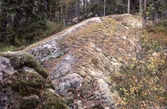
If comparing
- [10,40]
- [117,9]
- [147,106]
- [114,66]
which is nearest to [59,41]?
[114,66]

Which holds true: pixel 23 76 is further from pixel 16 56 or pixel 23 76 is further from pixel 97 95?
pixel 97 95

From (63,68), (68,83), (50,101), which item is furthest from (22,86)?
(63,68)

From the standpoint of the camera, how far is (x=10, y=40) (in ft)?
60.6

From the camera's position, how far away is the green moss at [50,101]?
5.78 metres

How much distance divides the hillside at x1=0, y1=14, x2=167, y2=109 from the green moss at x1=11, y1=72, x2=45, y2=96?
4.53 ft

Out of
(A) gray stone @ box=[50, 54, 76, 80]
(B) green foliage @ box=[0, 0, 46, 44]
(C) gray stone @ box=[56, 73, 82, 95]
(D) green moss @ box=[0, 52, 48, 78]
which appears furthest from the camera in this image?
(B) green foliage @ box=[0, 0, 46, 44]

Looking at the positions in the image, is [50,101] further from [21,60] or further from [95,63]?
[95,63]

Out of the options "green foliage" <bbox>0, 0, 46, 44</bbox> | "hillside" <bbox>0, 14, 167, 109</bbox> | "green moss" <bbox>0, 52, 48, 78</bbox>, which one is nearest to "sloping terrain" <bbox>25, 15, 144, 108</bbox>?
"hillside" <bbox>0, 14, 167, 109</bbox>

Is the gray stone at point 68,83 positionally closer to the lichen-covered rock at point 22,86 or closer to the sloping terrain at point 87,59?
the sloping terrain at point 87,59

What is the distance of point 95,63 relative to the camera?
12070 mm

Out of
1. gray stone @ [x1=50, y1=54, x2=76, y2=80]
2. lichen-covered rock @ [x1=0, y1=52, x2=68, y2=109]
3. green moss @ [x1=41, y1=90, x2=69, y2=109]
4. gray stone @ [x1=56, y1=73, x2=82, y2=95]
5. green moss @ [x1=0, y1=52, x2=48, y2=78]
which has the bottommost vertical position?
gray stone @ [x1=56, y1=73, x2=82, y2=95]

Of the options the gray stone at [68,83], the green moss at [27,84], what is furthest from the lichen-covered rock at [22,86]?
the gray stone at [68,83]

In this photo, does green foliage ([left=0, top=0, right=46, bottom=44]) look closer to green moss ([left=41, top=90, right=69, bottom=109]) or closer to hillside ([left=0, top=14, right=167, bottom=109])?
hillside ([left=0, top=14, right=167, bottom=109])

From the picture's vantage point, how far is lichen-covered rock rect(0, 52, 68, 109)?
5.52m
